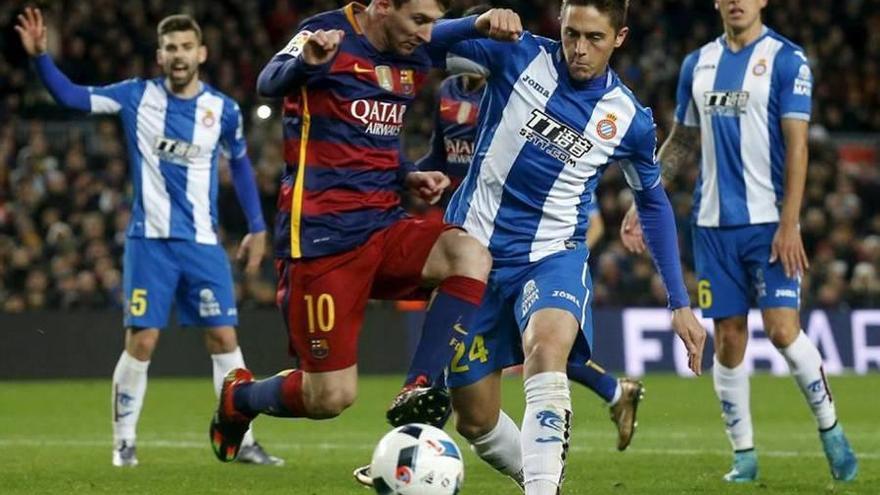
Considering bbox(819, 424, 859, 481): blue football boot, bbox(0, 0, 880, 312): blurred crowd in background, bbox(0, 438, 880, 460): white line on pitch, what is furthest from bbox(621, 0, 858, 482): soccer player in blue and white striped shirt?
bbox(0, 0, 880, 312): blurred crowd in background

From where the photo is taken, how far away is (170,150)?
996cm

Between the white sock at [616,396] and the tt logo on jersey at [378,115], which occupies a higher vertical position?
the tt logo on jersey at [378,115]

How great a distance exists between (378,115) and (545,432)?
148 centimetres

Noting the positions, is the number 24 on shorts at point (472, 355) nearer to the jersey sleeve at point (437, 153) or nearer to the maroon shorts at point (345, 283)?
the maroon shorts at point (345, 283)

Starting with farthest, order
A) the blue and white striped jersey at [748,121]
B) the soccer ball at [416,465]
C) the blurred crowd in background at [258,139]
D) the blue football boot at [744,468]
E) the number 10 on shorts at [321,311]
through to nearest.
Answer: the blurred crowd in background at [258,139]
the blue and white striped jersey at [748,121]
the blue football boot at [744,468]
the number 10 on shorts at [321,311]
the soccer ball at [416,465]

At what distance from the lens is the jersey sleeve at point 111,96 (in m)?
9.72

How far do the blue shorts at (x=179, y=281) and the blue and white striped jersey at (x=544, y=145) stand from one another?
120 inches

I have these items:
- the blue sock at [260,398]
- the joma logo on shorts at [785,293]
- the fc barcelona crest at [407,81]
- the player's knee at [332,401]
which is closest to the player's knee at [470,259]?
the fc barcelona crest at [407,81]

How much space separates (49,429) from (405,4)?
6.20 m

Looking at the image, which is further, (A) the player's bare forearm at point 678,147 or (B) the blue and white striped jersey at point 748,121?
(A) the player's bare forearm at point 678,147

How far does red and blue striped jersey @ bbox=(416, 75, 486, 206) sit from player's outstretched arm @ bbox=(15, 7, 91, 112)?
2.00 metres

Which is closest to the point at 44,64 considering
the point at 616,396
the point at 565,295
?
the point at 616,396

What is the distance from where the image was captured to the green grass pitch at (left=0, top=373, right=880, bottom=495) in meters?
8.23

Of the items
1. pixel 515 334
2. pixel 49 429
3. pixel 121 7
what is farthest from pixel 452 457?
pixel 121 7
